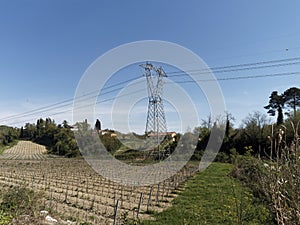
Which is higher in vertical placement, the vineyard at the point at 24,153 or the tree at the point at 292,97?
the tree at the point at 292,97

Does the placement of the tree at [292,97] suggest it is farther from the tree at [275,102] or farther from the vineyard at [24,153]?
the vineyard at [24,153]

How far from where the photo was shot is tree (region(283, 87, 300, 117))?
91.5 ft

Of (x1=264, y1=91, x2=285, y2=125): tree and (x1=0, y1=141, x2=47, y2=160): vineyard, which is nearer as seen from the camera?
(x1=264, y1=91, x2=285, y2=125): tree

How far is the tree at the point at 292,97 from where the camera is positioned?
2789 centimetres

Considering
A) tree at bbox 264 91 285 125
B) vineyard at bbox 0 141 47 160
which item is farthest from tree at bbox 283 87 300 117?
vineyard at bbox 0 141 47 160

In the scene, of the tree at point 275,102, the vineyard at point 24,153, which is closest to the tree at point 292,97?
the tree at point 275,102

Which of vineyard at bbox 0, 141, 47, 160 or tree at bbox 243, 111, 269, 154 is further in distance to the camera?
vineyard at bbox 0, 141, 47, 160

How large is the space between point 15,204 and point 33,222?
42.3 inches

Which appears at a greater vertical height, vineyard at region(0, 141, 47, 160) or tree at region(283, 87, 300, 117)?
tree at region(283, 87, 300, 117)

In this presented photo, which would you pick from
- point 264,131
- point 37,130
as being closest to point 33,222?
point 264,131

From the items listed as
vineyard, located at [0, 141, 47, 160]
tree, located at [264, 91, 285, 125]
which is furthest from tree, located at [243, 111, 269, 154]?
vineyard, located at [0, 141, 47, 160]

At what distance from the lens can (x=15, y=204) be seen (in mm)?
5266

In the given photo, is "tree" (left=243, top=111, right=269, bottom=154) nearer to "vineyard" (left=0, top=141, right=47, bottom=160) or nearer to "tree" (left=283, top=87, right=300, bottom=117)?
"tree" (left=283, top=87, right=300, bottom=117)

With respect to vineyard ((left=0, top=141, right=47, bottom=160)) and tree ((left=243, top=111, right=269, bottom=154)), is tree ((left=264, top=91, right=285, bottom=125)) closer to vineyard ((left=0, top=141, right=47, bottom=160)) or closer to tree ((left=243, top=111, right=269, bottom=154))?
tree ((left=243, top=111, right=269, bottom=154))
